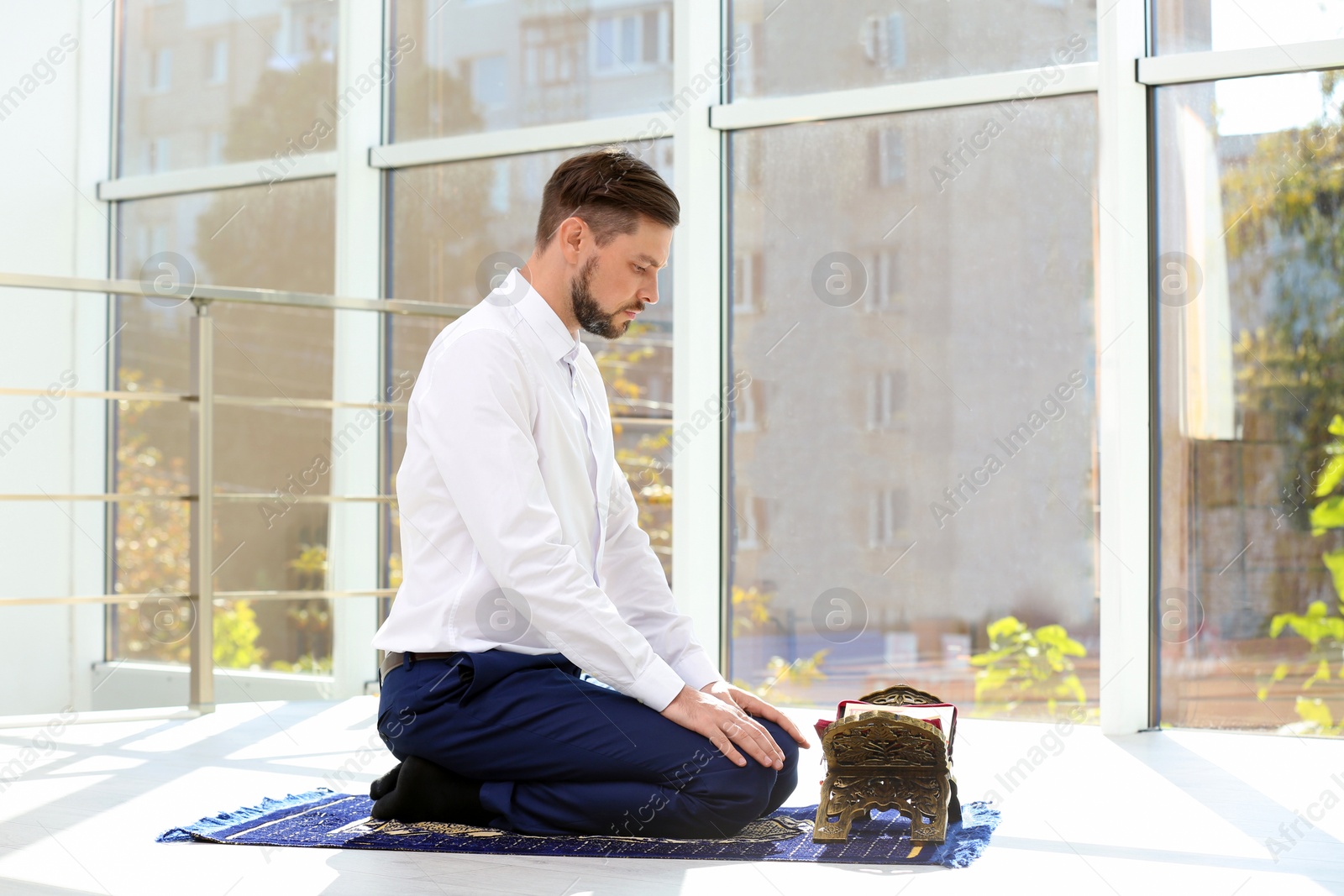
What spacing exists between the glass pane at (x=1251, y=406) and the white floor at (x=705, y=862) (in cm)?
17

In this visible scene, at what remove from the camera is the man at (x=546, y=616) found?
178 cm

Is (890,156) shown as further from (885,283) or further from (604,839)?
(604,839)

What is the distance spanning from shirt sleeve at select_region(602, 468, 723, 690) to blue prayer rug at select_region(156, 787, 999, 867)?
245 mm

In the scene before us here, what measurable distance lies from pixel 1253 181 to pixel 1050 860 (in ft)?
6.25

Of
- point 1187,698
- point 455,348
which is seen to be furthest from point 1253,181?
point 455,348

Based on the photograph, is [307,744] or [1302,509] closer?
[307,744]

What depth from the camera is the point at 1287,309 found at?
3.05 m

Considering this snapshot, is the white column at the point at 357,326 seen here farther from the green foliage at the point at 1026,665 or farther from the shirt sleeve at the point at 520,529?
the shirt sleeve at the point at 520,529

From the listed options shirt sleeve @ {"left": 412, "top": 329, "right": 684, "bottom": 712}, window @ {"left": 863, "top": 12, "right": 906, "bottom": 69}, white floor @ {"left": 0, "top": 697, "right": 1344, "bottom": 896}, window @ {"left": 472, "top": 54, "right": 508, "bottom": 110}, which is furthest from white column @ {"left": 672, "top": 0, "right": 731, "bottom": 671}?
shirt sleeve @ {"left": 412, "top": 329, "right": 684, "bottom": 712}

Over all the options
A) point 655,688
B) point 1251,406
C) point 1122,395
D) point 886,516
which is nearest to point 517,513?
point 655,688

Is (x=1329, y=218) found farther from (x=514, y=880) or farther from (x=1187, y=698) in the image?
(x=514, y=880)

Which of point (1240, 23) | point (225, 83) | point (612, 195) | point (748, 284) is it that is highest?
point (225, 83)

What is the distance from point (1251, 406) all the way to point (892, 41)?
1.25 m

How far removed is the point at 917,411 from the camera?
344 centimetres
